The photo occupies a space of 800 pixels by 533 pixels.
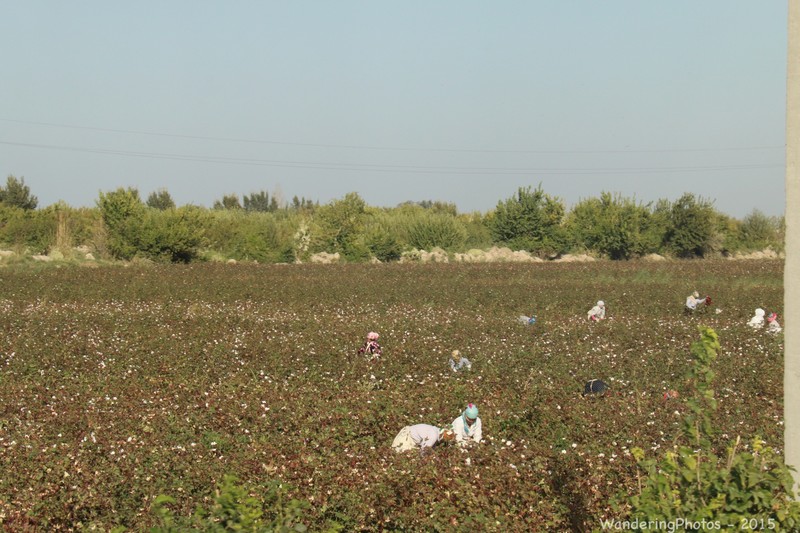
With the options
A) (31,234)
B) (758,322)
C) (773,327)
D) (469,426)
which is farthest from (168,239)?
(469,426)

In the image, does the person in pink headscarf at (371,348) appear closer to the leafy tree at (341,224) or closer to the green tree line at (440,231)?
the green tree line at (440,231)

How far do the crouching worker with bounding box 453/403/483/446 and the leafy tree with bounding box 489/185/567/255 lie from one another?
57137mm

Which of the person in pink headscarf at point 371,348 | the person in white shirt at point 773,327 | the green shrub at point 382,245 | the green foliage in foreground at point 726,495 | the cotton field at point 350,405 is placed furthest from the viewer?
the green shrub at point 382,245

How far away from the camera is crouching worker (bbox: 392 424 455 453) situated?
9.60 meters

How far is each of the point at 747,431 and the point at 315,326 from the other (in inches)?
445

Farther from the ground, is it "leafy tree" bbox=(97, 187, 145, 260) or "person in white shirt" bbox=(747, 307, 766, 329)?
"leafy tree" bbox=(97, 187, 145, 260)

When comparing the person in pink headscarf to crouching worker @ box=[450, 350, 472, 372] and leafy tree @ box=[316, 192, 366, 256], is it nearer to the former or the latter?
crouching worker @ box=[450, 350, 472, 372]

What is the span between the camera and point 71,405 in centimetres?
1184

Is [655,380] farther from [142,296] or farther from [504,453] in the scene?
[142,296]

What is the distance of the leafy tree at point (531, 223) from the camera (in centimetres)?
6669

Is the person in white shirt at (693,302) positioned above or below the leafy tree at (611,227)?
below

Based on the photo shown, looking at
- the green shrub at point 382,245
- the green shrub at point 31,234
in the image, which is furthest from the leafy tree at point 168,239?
the green shrub at point 382,245

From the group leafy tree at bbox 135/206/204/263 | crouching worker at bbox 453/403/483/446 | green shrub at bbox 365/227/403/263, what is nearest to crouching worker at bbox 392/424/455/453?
crouching worker at bbox 453/403/483/446

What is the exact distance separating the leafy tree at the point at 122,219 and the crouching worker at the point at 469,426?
129 feet
